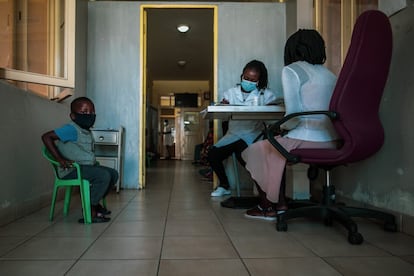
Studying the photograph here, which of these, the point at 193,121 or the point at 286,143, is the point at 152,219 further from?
the point at 193,121

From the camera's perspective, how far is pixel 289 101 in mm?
2385

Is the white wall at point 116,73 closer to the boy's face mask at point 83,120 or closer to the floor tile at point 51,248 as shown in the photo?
the boy's face mask at point 83,120

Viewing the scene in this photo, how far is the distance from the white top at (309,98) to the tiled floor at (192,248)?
1.91 ft

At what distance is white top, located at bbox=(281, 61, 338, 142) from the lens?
7.73 feet

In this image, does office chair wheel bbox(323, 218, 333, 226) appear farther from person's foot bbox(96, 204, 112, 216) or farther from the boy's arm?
the boy's arm

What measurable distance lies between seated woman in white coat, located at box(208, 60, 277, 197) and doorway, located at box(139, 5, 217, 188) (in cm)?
97

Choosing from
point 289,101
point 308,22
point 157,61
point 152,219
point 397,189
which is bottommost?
point 152,219

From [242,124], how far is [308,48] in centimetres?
153

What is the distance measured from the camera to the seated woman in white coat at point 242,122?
3584 mm

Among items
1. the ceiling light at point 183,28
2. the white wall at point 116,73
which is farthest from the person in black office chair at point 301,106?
the ceiling light at point 183,28

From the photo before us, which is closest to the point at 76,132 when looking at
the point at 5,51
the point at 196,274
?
the point at 5,51

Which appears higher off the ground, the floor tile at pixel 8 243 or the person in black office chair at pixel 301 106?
the person in black office chair at pixel 301 106

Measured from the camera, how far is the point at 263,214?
279 cm

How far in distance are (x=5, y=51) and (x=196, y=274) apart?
8.37 ft
